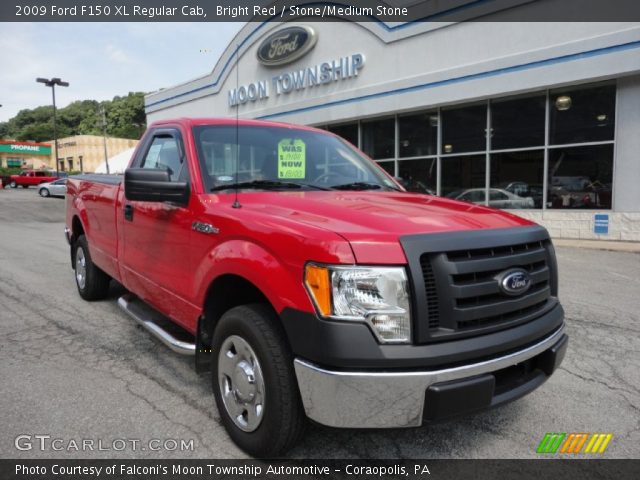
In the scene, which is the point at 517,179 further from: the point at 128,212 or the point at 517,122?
the point at 128,212

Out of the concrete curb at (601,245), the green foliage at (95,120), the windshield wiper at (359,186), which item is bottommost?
the concrete curb at (601,245)

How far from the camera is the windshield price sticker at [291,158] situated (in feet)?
11.1

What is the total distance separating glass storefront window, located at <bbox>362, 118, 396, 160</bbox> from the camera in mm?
14923

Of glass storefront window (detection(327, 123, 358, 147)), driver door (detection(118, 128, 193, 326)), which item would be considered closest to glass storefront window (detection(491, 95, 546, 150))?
glass storefront window (detection(327, 123, 358, 147))

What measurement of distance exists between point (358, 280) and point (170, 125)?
7.80 ft

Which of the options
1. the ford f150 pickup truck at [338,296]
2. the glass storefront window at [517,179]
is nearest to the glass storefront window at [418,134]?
the glass storefront window at [517,179]

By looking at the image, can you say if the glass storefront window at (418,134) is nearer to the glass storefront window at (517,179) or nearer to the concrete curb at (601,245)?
the glass storefront window at (517,179)

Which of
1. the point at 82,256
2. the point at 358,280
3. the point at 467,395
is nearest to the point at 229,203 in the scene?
the point at 358,280

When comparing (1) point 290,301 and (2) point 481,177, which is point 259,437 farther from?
(2) point 481,177

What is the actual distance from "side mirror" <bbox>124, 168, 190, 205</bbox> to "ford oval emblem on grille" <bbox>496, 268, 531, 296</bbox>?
1.88 m

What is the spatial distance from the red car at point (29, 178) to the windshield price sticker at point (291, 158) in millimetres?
43931

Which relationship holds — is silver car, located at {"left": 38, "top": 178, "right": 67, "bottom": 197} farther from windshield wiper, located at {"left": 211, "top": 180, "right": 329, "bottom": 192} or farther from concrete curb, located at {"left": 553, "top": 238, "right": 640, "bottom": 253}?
windshield wiper, located at {"left": 211, "top": 180, "right": 329, "bottom": 192}

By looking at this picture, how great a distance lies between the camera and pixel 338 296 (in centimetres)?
204

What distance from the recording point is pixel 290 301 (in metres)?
2.15
